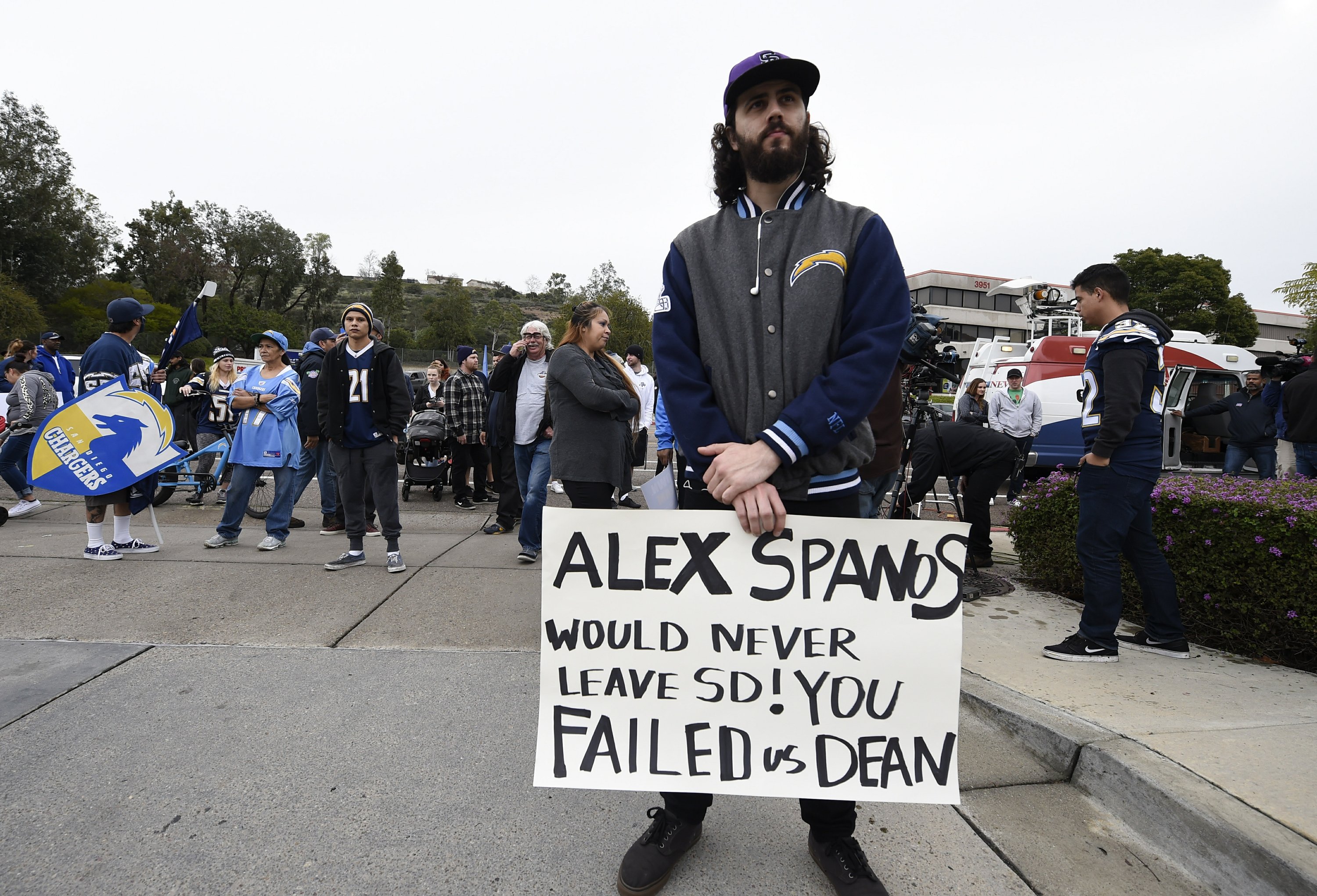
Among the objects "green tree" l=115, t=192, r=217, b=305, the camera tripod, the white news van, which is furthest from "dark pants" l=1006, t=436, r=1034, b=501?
"green tree" l=115, t=192, r=217, b=305

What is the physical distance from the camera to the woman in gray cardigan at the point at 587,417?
445cm

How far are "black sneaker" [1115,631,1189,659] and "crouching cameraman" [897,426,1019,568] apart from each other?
1.47m

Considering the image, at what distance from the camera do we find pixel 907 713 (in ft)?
5.94

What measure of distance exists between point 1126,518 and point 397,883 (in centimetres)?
339

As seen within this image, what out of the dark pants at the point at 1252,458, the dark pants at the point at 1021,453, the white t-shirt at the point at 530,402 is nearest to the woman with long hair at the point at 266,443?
the white t-shirt at the point at 530,402

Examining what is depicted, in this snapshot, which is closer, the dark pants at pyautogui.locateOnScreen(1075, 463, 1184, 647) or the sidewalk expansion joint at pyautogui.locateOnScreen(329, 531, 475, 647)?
the dark pants at pyautogui.locateOnScreen(1075, 463, 1184, 647)

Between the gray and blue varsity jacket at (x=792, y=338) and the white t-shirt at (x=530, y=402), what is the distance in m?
4.01

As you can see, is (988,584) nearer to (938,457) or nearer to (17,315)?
(938,457)

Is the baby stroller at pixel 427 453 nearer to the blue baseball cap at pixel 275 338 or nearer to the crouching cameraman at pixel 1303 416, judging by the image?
the blue baseball cap at pixel 275 338

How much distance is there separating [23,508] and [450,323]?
75848 mm

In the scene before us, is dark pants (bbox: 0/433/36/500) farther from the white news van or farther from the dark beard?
the white news van

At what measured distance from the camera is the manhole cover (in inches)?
191

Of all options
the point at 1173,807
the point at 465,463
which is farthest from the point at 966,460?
the point at 465,463

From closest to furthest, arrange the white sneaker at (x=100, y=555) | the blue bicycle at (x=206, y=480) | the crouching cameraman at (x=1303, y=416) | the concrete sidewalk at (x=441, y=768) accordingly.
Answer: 1. the concrete sidewalk at (x=441, y=768)
2. the white sneaker at (x=100, y=555)
3. the crouching cameraman at (x=1303, y=416)
4. the blue bicycle at (x=206, y=480)
